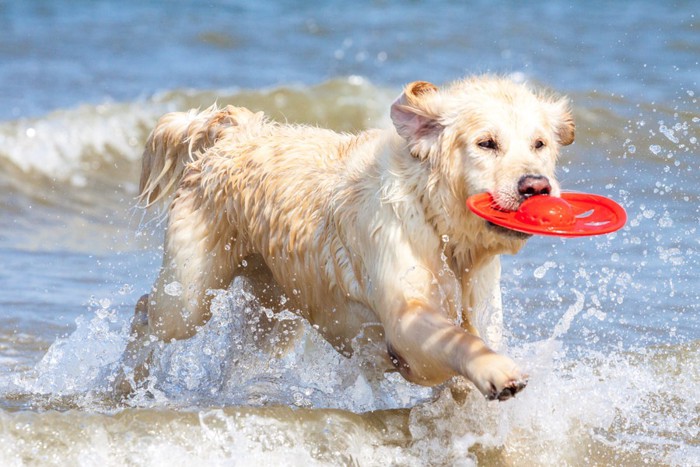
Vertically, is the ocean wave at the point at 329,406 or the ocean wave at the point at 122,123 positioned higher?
the ocean wave at the point at 329,406

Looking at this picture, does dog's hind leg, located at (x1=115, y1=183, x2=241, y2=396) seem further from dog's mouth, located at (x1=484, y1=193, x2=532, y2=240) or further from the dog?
dog's mouth, located at (x1=484, y1=193, x2=532, y2=240)

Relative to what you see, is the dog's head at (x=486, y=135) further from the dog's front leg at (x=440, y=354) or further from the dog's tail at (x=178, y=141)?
the dog's tail at (x=178, y=141)

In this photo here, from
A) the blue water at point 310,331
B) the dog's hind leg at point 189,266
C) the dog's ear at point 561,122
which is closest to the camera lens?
the dog's ear at point 561,122

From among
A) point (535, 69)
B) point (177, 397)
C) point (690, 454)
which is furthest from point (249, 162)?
point (535, 69)

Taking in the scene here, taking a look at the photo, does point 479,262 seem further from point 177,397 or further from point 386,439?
point 177,397

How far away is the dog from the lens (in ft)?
16.0

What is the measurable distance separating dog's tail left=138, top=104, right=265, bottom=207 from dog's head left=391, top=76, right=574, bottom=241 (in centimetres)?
156

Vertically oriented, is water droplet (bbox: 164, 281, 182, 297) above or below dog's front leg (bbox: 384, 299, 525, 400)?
below

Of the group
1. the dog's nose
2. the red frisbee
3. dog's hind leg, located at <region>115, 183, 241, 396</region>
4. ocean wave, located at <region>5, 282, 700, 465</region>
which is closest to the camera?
the red frisbee

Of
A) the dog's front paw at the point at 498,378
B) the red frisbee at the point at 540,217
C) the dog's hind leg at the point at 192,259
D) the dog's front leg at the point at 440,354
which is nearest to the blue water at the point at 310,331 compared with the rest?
the dog's hind leg at the point at 192,259

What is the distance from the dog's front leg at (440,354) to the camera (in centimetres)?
448

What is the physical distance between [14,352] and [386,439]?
119 inches

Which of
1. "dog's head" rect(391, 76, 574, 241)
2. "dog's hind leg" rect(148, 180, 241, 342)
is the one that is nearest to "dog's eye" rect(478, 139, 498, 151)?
"dog's head" rect(391, 76, 574, 241)

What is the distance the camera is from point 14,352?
24.3ft
